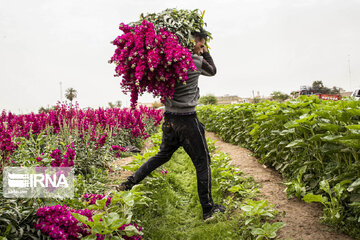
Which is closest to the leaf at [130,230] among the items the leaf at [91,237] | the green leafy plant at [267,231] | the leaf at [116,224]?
the leaf at [116,224]

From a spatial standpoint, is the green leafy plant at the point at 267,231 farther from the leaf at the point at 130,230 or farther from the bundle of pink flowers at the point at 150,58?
the bundle of pink flowers at the point at 150,58

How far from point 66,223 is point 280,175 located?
3.41 m

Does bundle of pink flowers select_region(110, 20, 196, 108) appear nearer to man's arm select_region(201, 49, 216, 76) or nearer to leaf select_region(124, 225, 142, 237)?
man's arm select_region(201, 49, 216, 76)

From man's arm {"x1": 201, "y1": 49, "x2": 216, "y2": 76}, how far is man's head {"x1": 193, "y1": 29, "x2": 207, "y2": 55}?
0.10 meters

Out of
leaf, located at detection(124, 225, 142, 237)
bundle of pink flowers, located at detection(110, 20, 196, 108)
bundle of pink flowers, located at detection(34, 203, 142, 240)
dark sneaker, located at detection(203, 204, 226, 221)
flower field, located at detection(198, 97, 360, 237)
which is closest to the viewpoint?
bundle of pink flowers, located at detection(34, 203, 142, 240)

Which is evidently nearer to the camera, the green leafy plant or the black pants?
the green leafy plant

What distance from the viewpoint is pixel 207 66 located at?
2.74 meters

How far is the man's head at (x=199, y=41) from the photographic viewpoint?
266cm

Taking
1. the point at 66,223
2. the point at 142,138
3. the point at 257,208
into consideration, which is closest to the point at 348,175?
the point at 257,208

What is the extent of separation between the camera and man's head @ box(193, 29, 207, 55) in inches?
105

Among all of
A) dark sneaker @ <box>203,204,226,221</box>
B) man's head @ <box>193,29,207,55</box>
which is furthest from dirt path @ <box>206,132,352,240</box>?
man's head @ <box>193,29,207,55</box>

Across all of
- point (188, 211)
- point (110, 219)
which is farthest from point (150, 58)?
point (188, 211)

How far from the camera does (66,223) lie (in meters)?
1.69

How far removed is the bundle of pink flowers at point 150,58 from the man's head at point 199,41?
36 cm
